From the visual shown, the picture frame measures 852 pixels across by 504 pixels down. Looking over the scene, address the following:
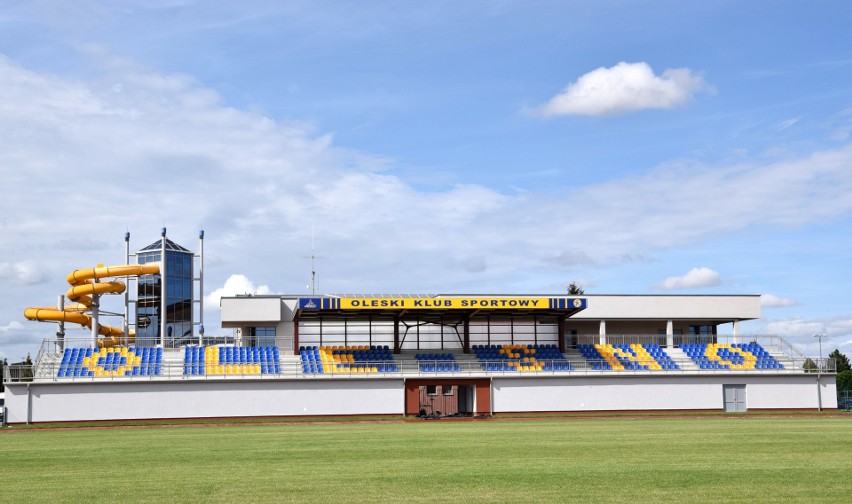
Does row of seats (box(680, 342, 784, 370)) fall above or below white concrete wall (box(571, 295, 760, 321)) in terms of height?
below

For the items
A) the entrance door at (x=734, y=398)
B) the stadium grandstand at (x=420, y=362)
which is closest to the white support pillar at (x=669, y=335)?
the stadium grandstand at (x=420, y=362)

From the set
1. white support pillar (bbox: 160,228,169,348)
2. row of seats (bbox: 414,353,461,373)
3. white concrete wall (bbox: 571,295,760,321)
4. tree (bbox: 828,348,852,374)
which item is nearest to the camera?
row of seats (bbox: 414,353,461,373)

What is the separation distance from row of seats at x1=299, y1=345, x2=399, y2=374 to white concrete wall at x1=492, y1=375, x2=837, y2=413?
724cm

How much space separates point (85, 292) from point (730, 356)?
4376 centimetres

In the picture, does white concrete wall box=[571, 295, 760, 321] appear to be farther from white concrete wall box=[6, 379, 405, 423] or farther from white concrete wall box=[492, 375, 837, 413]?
white concrete wall box=[6, 379, 405, 423]

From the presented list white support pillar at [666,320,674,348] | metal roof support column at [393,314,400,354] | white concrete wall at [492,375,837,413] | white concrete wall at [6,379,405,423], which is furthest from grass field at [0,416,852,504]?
white support pillar at [666,320,674,348]

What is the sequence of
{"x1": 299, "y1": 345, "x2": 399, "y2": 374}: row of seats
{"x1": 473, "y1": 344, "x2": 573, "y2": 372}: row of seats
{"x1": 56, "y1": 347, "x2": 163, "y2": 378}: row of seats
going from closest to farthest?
{"x1": 56, "y1": 347, "x2": 163, "y2": 378}: row of seats < {"x1": 299, "y1": 345, "x2": 399, "y2": 374}: row of seats < {"x1": 473, "y1": 344, "x2": 573, "y2": 372}: row of seats

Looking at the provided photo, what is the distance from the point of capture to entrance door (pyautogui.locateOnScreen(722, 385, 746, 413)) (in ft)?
185

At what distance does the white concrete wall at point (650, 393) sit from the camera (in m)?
54.3

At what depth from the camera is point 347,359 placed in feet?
184

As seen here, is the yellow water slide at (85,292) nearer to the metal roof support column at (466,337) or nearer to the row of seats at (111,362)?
the row of seats at (111,362)

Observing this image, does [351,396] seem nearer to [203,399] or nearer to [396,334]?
[396,334]

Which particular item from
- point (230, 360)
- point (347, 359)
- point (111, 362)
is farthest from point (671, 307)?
point (111, 362)

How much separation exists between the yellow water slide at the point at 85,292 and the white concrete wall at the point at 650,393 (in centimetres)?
2697
